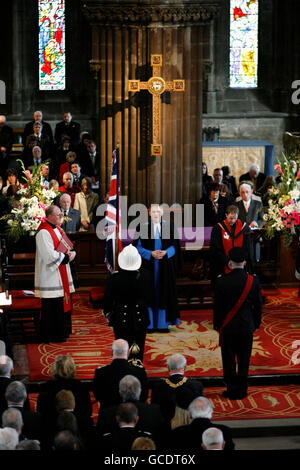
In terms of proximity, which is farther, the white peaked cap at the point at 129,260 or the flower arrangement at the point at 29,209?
the flower arrangement at the point at 29,209

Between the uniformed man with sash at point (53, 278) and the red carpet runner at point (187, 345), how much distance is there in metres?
0.21

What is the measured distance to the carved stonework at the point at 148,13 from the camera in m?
14.3

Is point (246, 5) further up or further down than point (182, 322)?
further up

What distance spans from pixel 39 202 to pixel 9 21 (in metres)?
10.8

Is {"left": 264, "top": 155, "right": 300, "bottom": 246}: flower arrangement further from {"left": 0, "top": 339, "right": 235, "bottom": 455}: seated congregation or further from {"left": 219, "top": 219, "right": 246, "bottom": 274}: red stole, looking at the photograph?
{"left": 0, "top": 339, "right": 235, "bottom": 455}: seated congregation

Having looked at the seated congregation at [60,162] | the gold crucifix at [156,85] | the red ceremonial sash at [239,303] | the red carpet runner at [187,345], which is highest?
the gold crucifix at [156,85]

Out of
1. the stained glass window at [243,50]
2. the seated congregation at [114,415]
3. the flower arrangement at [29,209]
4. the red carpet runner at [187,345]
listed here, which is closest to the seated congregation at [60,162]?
the flower arrangement at [29,209]

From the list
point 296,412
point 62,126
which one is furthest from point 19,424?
point 62,126

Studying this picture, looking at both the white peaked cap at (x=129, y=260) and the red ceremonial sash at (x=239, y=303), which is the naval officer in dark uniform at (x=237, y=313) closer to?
the red ceremonial sash at (x=239, y=303)

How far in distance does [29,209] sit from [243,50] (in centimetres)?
1256

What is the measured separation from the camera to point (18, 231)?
13.3 meters

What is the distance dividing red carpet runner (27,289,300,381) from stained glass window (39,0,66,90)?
36.2ft
